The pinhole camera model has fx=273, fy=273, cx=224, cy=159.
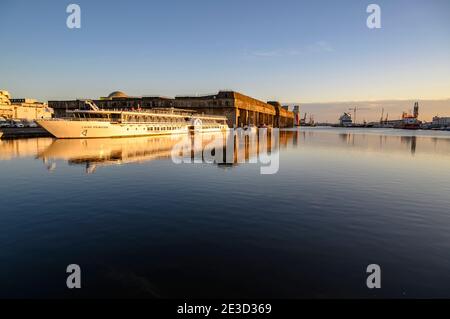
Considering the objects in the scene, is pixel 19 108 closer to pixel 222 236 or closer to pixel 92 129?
pixel 92 129

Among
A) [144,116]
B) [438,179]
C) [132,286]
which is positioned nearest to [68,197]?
[132,286]

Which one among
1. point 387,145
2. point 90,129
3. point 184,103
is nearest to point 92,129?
point 90,129

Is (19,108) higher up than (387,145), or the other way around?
(19,108)

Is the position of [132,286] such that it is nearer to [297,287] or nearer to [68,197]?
[297,287]

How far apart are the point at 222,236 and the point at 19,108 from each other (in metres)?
208

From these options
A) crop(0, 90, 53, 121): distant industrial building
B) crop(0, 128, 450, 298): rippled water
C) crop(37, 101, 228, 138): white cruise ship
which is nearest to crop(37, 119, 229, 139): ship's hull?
crop(37, 101, 228, 138): white cruise ship

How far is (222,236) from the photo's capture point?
11984 millimetres

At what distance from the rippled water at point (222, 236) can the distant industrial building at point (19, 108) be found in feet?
531

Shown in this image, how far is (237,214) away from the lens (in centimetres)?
1515

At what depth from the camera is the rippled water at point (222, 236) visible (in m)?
8.44

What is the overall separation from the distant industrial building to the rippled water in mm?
161929

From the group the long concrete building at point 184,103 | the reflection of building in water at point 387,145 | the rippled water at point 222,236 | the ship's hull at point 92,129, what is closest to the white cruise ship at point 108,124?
the ship's hull at point 92,129

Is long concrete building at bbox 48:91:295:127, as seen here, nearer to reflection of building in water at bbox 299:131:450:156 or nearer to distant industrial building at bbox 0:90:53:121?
distant industrial building at bbox 0:90:53:121
